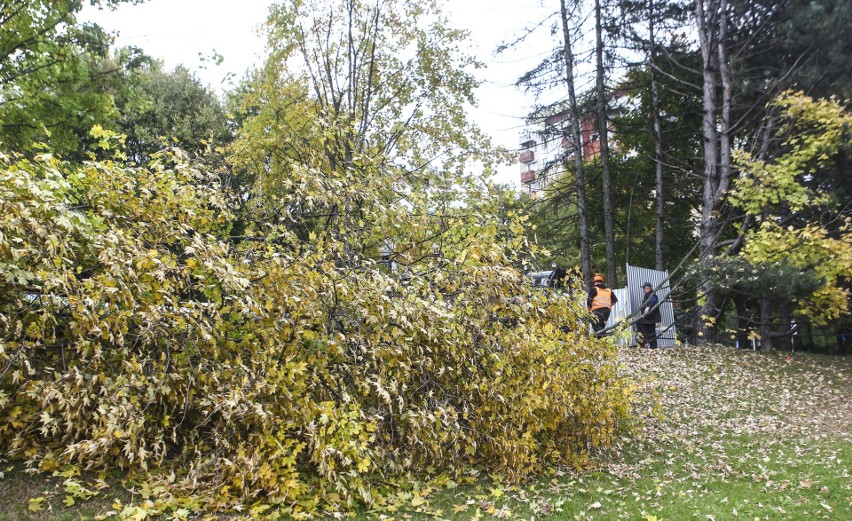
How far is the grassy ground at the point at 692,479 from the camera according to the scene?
437 cm

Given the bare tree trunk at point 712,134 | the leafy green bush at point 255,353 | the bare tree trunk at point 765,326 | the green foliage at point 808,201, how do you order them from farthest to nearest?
the bare tree trunk at point 765,326 → the bare tree trunk at point 712,134 → the green foliage at point 808,201 → the leafy green bush at point 255,353

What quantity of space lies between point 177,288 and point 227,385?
37.4 inches

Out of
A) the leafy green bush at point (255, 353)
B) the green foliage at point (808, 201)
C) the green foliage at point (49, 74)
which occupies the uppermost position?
the green foliage at point (49, 74)

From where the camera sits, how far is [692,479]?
5.75 m

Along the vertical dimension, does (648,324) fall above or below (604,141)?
below

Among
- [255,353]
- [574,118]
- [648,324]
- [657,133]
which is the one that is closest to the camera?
[255,353]

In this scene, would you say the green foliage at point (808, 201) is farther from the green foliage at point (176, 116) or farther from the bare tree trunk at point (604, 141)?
the green foliage at point (176, 116)

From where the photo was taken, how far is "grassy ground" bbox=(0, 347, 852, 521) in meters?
4.37

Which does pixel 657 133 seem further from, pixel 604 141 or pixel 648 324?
pixel 648 324

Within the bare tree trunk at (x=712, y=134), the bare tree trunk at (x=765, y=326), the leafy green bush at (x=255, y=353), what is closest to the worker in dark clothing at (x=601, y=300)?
the bare tree trunk at (x=712, y=134)

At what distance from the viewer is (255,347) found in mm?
4797

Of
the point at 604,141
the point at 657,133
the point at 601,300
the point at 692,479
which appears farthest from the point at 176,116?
the point at 692,479

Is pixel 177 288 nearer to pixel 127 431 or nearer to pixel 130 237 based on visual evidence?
pixel 130 237

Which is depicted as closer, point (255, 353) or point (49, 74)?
point (255, 353)
